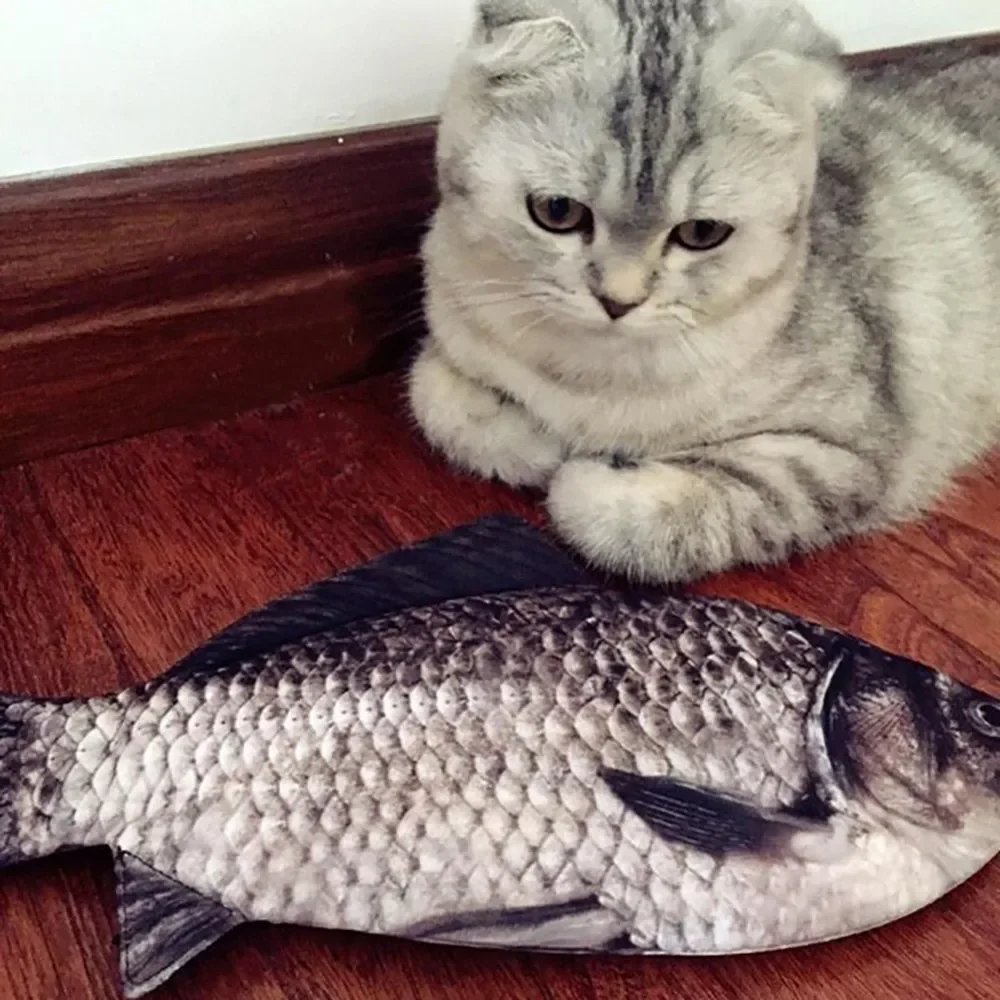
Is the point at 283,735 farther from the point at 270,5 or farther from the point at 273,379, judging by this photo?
the point at 270,5

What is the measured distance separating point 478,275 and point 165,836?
486 millimetres

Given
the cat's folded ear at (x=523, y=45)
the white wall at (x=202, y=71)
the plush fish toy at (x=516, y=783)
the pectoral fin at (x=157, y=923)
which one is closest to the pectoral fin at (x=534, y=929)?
the plush fish toy at (x=516, y=783)

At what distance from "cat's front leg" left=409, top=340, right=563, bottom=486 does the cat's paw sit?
7 centimetres

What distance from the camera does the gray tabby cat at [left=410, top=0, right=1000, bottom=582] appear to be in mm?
863

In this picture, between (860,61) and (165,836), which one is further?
(860,61)

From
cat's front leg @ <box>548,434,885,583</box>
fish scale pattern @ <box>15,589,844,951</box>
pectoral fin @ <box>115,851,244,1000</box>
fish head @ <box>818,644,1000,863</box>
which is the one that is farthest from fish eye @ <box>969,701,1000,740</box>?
pectoral fin @ <box>115,851,244,1000</box>

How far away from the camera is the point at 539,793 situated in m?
0.75

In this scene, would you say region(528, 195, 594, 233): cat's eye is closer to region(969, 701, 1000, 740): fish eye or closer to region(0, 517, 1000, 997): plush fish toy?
region(0, 517, 1000, 997): plush fish toy

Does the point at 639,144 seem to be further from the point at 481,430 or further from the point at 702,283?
the point at 481,430

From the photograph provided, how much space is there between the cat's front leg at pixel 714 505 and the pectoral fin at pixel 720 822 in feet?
0.75

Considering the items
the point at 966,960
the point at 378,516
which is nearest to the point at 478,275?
the point at 378,516

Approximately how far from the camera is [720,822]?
2.44 feet

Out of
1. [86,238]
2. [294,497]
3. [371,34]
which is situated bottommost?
[294,497]

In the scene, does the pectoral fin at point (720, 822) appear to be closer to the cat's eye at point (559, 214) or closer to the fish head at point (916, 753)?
the fish head at point (916, 753)
